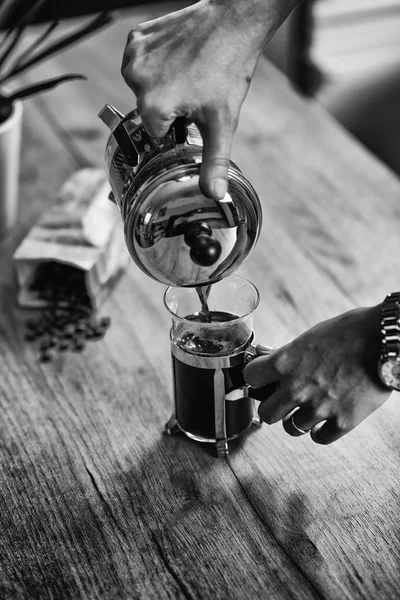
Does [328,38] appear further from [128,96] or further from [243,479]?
[243,479]

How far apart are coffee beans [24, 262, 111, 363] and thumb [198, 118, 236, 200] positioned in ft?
1.62

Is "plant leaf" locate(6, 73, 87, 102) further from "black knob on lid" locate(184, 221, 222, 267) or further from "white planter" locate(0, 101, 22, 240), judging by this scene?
"black knob on lid" locate(184, 221, 222, 267)

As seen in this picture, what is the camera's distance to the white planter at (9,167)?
1.40 meters

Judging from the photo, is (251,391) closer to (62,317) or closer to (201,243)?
A: (201,243)

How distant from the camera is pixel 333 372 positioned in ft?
2.95

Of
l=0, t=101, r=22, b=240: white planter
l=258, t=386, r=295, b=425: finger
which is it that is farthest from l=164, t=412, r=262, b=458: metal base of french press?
l=0, t=101, r=22, b=240: white planter

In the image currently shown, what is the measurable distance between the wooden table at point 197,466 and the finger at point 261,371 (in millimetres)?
149

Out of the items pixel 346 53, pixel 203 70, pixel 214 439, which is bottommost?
pixel 346 53

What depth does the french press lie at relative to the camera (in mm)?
Answer: 851

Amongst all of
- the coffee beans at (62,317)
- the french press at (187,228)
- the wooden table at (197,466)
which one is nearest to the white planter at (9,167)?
the wooden table at (197,466)

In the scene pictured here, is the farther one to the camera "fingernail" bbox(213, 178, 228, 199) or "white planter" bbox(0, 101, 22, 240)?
"white planter" bbox(0, 101, 22, 240)

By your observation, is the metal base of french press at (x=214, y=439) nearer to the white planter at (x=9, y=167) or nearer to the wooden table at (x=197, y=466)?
the wooden table at (x=197, y=466)

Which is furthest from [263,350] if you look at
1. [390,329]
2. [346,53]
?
[346,53]

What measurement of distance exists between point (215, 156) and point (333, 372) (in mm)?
274
